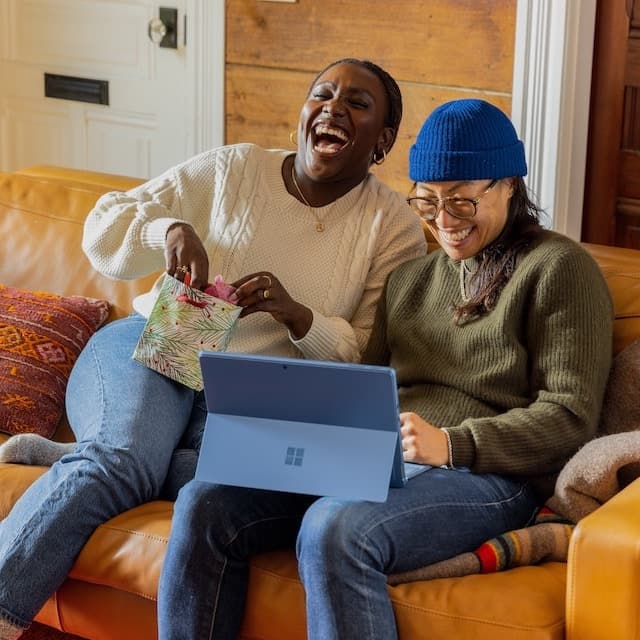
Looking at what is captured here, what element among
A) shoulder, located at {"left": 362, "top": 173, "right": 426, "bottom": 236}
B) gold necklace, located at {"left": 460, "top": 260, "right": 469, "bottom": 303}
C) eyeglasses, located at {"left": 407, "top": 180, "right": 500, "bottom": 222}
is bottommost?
gold necklace, located at {"left": 460, "top": 260, "right": 469, "bottom": 303}

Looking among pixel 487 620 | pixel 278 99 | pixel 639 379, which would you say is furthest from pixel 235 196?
pixel 278 99

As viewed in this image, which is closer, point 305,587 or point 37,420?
point 305,587

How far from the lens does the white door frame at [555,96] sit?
10.2 feet

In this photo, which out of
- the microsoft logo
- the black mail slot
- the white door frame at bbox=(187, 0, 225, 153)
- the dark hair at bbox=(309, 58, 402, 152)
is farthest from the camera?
the black mail slot

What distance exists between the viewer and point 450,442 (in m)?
1.96

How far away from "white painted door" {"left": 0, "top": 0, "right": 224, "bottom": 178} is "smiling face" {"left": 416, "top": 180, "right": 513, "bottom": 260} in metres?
1.88

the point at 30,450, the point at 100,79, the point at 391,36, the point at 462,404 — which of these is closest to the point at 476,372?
the point at 462,404

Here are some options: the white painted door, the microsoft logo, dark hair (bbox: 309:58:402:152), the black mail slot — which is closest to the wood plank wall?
the white painted door

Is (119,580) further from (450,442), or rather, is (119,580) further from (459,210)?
(459,210)

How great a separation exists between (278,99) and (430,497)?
205 cm

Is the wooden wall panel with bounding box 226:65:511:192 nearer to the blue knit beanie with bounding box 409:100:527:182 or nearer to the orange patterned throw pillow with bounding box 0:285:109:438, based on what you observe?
the orange patterned throw pillow with bounding box 0:285:109:438

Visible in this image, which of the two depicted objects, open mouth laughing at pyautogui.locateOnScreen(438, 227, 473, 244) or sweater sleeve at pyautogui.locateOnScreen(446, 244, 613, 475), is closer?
sweater sleeve at pyautogui.locateOnScreen(446, 244, 613, 475)

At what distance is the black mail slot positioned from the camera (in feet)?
13.5

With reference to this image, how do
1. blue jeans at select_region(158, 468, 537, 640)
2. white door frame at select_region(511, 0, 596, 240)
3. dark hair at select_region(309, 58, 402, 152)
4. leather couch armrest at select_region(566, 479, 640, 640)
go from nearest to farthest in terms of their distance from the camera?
1. leather couch armrest at select_region(566, 479, 640, 640)
2. blue jeans at select_region(158, 468, 537, 640)
3. dark hair at select_region(309, 58, 402, 152)
4. white door frame at select_region(511, 0, 596, 240)
